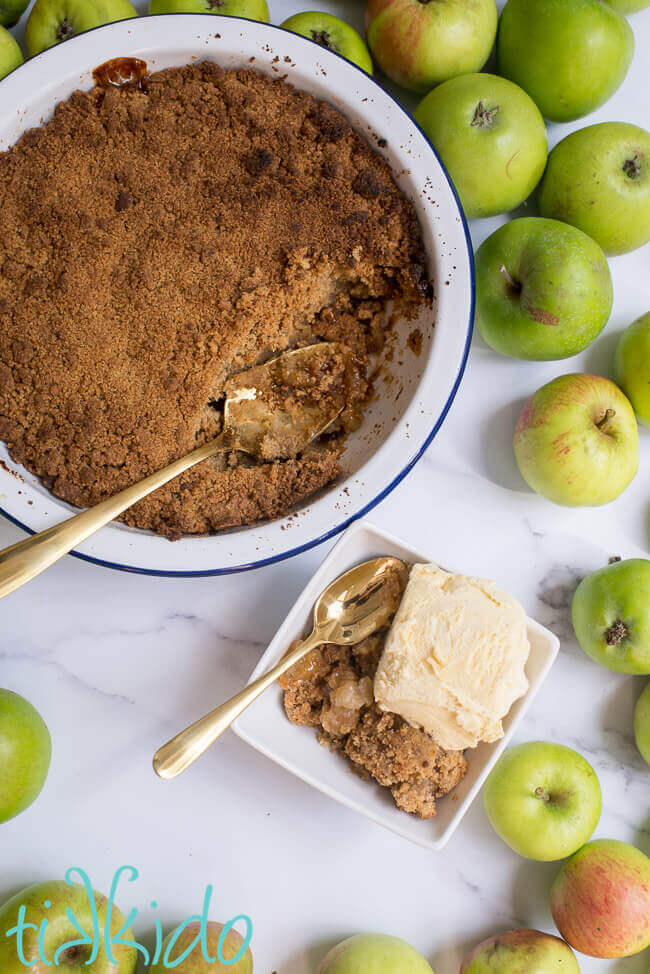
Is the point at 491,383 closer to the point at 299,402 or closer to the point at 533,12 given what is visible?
the point at 299,402

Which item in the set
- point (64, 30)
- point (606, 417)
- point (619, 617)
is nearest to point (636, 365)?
point (606, 417)

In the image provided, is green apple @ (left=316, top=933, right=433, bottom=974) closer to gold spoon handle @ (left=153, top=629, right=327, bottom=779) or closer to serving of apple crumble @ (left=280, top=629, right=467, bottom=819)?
serving of apple crumble @ (left=280, top=629, right=467, bottom=819)

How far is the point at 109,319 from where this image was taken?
1.14 metres

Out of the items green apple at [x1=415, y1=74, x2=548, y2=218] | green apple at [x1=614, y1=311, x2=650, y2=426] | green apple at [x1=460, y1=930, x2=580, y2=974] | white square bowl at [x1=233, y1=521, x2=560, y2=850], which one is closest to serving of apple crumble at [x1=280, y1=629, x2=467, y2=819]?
white square bowl at [x1=233, y1=521, x2=560, y2=850]

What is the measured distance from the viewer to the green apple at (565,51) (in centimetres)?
129

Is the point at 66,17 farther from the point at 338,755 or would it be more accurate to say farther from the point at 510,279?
the point at 338,755

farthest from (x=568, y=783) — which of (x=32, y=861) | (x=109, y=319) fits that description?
(x=109, y=319)

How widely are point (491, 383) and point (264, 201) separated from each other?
21.3 inches

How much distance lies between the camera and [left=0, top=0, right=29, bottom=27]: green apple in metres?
1.35

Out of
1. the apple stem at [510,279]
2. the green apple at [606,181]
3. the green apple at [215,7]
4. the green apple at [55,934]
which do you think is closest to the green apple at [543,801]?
the green apple at [55,934]

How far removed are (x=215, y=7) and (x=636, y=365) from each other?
967 mm

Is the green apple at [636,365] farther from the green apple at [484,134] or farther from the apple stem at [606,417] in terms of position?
the green apple at [484,134]

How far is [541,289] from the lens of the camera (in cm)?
124

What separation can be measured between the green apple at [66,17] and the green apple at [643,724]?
1498 mm
